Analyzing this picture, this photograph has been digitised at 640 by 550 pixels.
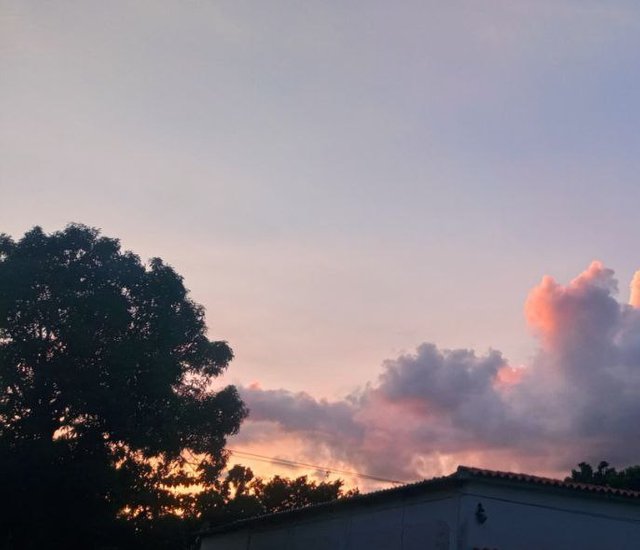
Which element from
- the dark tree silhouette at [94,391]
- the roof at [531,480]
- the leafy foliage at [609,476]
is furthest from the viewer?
the leafy foliage at [609,476]

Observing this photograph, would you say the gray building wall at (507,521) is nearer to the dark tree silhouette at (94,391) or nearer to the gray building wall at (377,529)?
the gray building wall at (377,529)

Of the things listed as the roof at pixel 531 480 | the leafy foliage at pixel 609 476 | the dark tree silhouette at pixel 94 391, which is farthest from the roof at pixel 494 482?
the leafy foliage at pixel 609 476

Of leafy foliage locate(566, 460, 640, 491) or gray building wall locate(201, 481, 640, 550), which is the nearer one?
gray building wall locate(201, 481, 640, 550)

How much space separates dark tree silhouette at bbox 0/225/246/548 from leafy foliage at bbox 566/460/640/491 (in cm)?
2509

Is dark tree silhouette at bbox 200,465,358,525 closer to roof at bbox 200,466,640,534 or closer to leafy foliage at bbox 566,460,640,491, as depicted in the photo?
leafy foliage at bbox 566,460,640,491

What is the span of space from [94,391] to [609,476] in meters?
32.8

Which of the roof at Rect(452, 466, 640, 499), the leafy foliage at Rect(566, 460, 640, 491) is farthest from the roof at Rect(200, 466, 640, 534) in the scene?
the leafy foliage at Rect(566, 460, 640, 491)

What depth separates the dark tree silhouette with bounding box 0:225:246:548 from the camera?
2653 centimetres

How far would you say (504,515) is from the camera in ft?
56.6

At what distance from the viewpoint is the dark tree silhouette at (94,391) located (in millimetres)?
26531

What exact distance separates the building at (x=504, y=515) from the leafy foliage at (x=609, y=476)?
25000 mm

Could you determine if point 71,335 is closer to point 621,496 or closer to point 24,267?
A: point 24,267

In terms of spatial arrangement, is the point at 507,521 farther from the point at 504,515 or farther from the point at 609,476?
the point at 609,476

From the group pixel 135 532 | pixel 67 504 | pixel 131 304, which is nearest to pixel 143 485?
pixel 135 532
